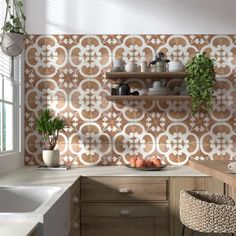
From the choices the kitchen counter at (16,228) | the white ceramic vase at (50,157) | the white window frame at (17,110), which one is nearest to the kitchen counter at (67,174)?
the white ceramic vase at (50,157)

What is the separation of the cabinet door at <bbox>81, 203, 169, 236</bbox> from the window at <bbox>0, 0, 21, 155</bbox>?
0.87 metres

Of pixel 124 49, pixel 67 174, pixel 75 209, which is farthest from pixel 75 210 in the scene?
pixel 124 49

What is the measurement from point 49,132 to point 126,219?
38.4 inches

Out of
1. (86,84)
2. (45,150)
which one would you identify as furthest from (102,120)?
(45,150)

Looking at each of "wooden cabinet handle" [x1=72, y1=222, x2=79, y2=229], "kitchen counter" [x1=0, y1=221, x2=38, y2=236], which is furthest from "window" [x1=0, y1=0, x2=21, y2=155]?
"kitchen counter" [x1=0, y1=221, x2=38, y2=236]

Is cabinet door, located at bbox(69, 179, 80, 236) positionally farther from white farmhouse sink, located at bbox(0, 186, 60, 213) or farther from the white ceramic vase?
the white ceramic vase

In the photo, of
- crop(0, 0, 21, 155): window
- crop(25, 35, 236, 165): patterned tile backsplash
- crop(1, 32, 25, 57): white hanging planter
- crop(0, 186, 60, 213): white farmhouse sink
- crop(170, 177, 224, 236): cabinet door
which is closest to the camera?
crop(0, 186, 60, 213): white farmhouse sink

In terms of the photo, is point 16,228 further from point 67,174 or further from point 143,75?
point 143,75

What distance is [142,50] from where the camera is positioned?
371cm

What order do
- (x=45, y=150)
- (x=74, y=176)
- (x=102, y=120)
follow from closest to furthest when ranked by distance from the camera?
(x=74, y=176)
(x=45, y=150)
(x=102, y=120)

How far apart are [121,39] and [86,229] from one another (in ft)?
5.58

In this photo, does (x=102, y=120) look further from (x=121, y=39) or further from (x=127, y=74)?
(x=121, y=39)

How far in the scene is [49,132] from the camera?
11.2ft

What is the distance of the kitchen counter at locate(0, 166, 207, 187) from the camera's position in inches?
101
